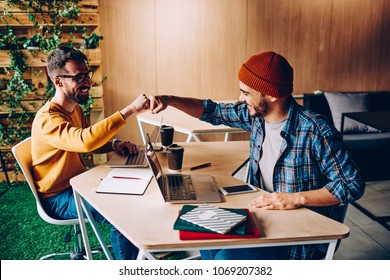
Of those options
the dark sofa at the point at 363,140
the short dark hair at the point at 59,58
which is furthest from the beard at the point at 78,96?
the dark sofa at the point at 363,140

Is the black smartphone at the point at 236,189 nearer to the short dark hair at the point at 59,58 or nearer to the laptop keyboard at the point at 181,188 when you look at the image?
the laptop keyboard at the point at 181,188

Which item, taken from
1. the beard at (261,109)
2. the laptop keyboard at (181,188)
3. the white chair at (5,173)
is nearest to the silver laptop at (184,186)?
the laptop keyboard at (181,188)

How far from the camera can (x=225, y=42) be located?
4582mm

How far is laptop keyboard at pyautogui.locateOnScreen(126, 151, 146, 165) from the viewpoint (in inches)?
89.0

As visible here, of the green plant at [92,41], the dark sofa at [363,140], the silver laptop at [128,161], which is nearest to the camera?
the silver laptop at [128,161]

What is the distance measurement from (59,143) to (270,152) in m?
1.11

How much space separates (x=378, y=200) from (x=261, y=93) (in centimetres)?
239

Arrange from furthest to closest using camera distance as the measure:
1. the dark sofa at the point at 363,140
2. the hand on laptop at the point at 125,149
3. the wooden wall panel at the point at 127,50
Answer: the wooden wall panel at the point at 127,50
the dark sofa at the point at 363,140
the hand on laptop at the point at 125,149

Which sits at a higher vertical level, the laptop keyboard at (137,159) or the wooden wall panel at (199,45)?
the wooden wall panel at (199,45)

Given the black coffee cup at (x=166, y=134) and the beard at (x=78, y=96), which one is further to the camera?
the black coffee cup at (x=166, y=134)

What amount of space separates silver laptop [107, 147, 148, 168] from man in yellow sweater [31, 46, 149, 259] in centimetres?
13

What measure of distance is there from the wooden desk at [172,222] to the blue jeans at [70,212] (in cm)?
14

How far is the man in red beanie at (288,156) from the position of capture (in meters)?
1.72

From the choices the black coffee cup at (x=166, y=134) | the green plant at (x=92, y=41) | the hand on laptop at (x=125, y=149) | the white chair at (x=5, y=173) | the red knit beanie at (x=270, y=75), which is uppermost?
the green plant at (x=92, y=41)
